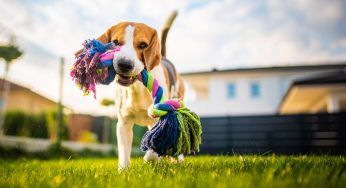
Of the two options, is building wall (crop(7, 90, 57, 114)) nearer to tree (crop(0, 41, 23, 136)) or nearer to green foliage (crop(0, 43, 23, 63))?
tree (crop(0, 41, 23, 136))

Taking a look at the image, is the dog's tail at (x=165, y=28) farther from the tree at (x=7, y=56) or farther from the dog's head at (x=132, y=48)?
the tree at (x=7, y=56)

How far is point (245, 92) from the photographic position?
27.9 metres

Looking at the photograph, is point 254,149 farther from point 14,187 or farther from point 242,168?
point 14,187

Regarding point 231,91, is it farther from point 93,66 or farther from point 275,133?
point 93,66

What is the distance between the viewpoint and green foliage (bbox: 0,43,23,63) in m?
8.95

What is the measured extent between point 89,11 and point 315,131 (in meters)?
8.15

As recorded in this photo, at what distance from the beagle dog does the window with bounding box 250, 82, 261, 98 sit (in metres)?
24.0

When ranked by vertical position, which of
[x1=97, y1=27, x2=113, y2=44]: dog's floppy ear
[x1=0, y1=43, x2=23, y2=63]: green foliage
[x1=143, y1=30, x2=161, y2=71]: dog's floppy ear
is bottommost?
[x1=143, y1=30, x2=161, y2=71]: dog's floppy ear

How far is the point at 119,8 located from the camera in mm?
5512

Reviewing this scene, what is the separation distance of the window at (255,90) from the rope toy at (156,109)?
81.5 ft

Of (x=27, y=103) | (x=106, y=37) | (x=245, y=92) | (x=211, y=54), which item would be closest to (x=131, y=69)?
(x=106, y=37)

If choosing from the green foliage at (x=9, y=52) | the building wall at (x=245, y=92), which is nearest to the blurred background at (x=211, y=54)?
the green foliage at (x=9, y=52)

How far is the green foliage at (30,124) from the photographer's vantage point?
38.4ft

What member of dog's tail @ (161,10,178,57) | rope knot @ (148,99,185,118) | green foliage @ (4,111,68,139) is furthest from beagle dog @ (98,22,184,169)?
green foliage @ (4,111,68,139)
